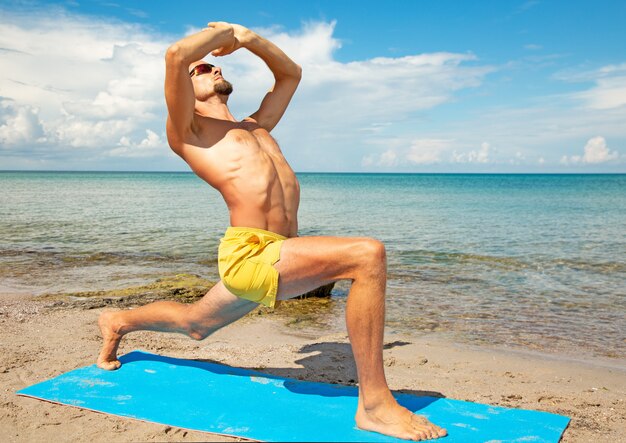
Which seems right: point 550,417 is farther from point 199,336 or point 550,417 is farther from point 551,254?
point 551,254

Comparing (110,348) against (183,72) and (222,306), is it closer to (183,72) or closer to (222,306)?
(222,306)

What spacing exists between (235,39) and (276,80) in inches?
26.0

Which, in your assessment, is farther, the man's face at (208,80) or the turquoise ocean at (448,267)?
the turquoise ocean at (448,267)

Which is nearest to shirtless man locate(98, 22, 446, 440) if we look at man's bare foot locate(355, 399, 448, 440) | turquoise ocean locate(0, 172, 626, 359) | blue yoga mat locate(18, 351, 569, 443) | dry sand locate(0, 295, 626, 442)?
man's bare foot locate(355, 399, 448, 440)

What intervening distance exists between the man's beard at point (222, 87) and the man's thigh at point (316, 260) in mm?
1476

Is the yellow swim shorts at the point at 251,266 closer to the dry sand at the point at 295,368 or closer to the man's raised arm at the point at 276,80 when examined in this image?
the dry sand at the point at 295,368

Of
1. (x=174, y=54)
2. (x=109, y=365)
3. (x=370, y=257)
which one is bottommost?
(x=109, y=365)

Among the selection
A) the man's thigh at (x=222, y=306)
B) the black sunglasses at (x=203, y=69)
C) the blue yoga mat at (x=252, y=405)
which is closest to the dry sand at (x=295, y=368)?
the blue yoga mat at (x=252, y=405)

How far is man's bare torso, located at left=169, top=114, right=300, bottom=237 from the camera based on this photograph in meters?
3.96

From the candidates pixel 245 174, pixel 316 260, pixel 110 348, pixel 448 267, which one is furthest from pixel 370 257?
pixel 448 267

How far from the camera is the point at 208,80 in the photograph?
453cm

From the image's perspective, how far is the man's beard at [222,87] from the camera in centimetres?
450

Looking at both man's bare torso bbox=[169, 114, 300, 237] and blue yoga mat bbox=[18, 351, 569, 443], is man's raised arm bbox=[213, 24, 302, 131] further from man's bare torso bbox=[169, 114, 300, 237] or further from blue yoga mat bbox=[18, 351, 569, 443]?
blue yoga mat bbox=[18, 351, 569, 443]

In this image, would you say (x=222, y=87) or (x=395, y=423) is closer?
(x=395, y=423)
